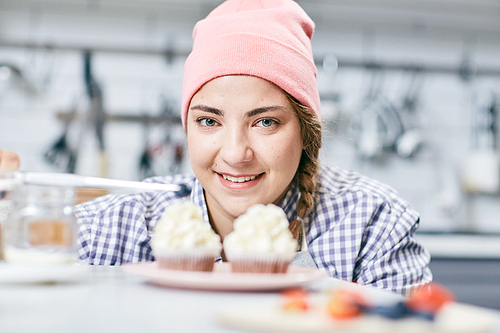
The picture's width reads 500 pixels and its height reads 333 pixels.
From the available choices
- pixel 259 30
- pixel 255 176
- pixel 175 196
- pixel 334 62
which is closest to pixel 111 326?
pixel 255 176

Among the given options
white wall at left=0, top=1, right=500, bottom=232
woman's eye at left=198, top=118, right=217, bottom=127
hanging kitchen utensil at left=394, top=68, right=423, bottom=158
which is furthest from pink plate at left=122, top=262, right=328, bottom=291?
hanging kitchen utensil at left=394, top=68, right=423, bottom=158

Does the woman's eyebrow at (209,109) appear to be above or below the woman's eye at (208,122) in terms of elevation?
above

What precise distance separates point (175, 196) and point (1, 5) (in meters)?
1.90

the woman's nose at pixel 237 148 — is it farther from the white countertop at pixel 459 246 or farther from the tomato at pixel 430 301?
the white countertop at pixel 459 246

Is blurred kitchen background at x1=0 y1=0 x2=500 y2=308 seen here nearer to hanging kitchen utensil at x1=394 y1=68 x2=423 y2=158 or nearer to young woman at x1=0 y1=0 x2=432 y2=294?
hanging kitchen utensil at x1=394 y1=68 x2=423 y2=158

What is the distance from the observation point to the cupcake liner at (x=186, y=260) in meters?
0.71

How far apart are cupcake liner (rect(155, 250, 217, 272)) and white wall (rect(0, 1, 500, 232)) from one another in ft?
6.05

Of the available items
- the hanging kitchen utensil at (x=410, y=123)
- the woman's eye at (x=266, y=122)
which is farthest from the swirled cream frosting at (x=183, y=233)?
the hanging kitchen utensil at (x=410, y=123)

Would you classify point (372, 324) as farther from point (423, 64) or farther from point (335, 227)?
point (423, 64)

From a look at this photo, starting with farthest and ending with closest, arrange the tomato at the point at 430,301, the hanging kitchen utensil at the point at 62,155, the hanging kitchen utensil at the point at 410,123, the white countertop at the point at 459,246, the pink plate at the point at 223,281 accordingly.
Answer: the hanging kitchen utensil at the point at 410,123 < the hanging kitchen utensil at the point at 62,155 < the white countertop at the point at 459,246 < the pink plate at the point at 223,281 < the tomato at the point at 430,301

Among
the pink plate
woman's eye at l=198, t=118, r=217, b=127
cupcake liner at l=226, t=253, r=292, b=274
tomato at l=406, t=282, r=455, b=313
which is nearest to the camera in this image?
tomato at l=406, t=282, r=455, b=313

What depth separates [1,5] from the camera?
271 cm

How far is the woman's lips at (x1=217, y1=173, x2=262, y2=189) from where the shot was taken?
116 centimetres

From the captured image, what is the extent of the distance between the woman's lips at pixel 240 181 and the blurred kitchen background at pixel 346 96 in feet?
4.70
